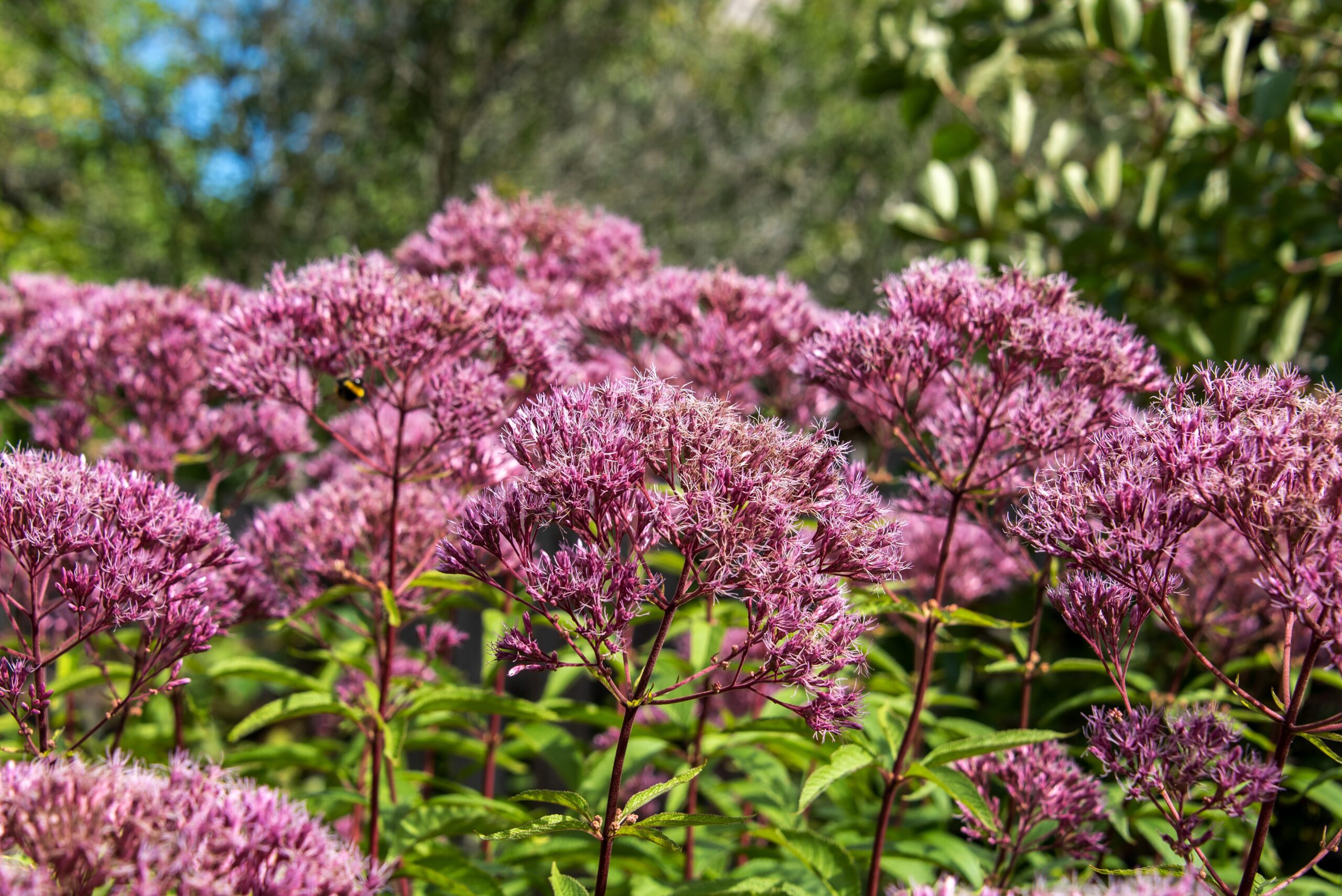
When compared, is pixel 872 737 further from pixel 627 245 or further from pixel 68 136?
pixel 68 136

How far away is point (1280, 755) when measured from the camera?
6.42ft

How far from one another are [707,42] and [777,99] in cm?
204

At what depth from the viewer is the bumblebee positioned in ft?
9.64

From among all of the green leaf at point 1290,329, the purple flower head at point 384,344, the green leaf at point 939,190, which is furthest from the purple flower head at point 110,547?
the green leaf at point 1290,329

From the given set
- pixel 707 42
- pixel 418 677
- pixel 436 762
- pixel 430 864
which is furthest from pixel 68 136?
pixel 430 864

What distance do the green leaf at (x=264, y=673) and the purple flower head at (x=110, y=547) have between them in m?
0.73

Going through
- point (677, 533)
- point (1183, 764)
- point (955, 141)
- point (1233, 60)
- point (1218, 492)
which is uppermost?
point (1233, 60)

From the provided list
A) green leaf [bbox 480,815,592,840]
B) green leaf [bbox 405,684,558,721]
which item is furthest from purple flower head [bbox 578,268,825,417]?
green leaf [bbox 480,815,592,840]

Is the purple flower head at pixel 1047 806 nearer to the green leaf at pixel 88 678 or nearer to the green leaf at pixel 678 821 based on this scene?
the green leaf at pixel 678 821

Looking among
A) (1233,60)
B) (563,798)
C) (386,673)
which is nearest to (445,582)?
(386,673)

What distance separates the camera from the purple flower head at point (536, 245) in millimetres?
4020

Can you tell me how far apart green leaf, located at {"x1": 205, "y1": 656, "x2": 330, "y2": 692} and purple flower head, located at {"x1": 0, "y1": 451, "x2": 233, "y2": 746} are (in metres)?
0.73

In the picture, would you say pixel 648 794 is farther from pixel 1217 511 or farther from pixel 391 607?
pixel 1217 511

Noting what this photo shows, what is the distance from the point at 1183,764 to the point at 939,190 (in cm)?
349
